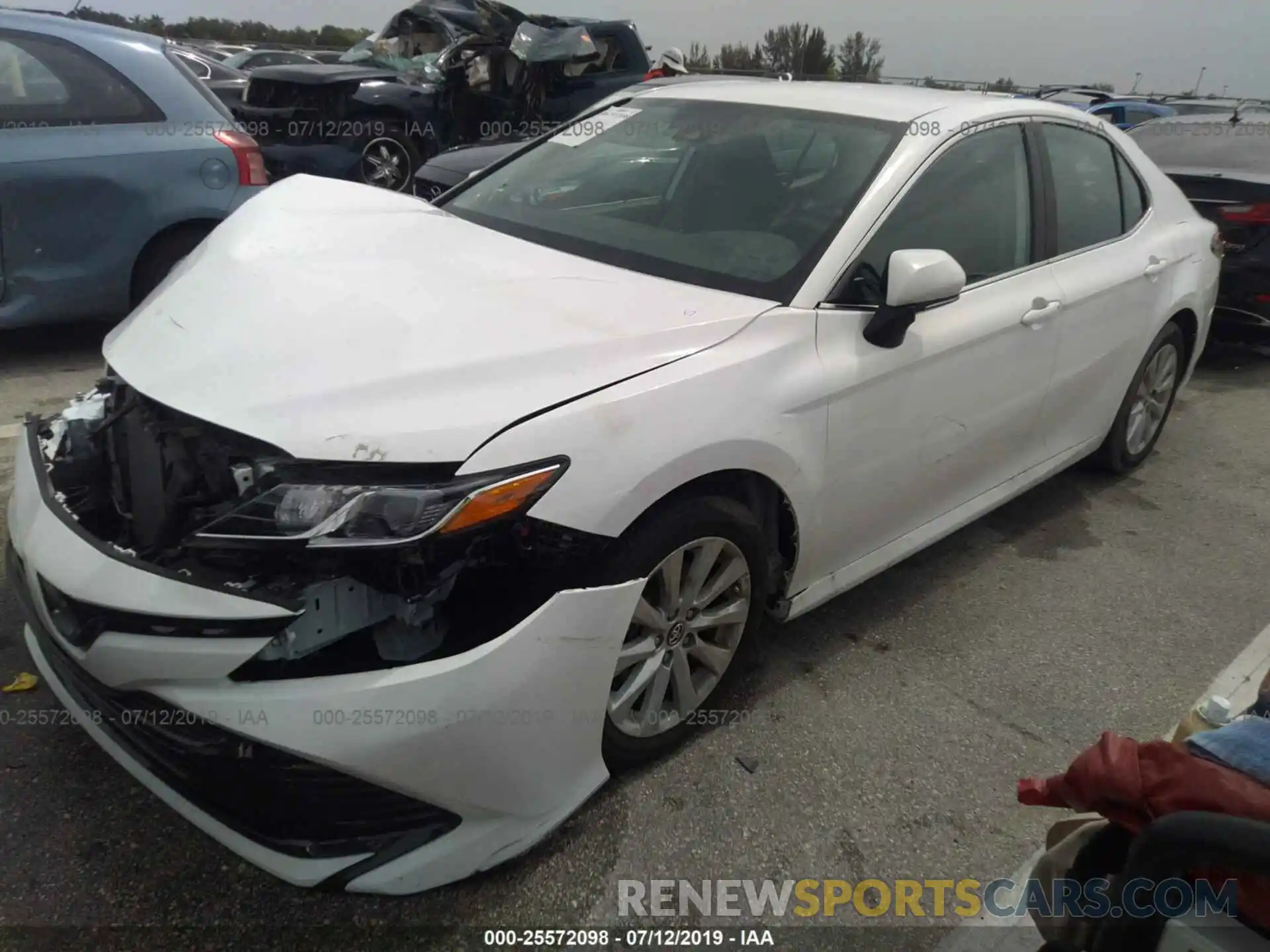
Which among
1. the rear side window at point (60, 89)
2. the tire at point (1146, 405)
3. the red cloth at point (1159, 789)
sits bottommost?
the tire at point (1146, 405)

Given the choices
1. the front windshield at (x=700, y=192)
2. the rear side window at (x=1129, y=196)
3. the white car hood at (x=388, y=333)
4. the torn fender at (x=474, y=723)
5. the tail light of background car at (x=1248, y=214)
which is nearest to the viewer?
the torn fender at (x=474, y=723)

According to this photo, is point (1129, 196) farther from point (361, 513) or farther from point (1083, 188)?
point (361, 513)

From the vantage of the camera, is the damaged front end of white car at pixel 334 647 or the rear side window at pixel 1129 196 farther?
the rear side window at pixel 1129 196

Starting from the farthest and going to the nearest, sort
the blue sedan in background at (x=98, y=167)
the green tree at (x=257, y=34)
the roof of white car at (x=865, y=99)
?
the green tree at (x=257, y=34), the blue sedan in background at (x=98, y=167), the roof of white car at (x=865, y=99)

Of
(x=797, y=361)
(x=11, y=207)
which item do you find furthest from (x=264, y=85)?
(x=797, y=361)

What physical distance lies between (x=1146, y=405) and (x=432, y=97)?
7154mm

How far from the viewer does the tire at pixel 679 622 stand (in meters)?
2.19

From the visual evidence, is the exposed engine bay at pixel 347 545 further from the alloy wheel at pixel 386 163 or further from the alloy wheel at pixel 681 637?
the alloy wheel at pixel 386 163

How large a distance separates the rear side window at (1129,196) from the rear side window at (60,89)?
4.62 m

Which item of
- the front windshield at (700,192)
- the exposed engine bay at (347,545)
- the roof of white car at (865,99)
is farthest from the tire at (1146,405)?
the exposed engine bay at (347,545)

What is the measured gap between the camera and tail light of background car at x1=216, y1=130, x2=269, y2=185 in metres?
5.17

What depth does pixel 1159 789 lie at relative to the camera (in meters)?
1.36

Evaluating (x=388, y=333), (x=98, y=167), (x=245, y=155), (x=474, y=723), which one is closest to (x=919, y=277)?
(x=388, y=333)

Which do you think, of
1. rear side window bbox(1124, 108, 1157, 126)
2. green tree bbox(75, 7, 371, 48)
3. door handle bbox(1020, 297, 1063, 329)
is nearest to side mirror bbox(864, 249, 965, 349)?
door handle bbox(1020, 297, 1063, 329)
